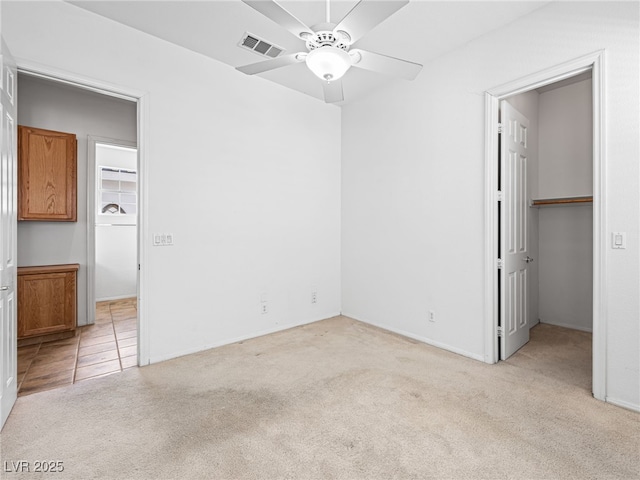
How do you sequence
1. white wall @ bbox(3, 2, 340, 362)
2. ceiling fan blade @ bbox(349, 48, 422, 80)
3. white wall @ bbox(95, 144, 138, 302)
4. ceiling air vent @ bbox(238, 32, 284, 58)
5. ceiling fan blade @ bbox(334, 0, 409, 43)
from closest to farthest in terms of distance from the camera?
ceiling fan blade @ bbox(334, 0, 409, 43)
ceiling fan blade @ bbox(349, 48, 422, 80)
white wall @ bbox(3, 2, 340, 362)
ceiling air vent @ bbox(238, 32, 284, 58)
white wall @ bbox(95, 144, 138, 302)

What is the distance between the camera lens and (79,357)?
3.15 metres

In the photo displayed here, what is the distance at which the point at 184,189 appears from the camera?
3123 mm

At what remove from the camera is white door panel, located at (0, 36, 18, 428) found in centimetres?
199

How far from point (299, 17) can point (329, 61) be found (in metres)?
1.21

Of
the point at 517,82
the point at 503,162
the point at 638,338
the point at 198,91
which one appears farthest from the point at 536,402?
the point at 198,91

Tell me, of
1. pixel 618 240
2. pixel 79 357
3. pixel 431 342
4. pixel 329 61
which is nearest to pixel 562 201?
pixel 618 240

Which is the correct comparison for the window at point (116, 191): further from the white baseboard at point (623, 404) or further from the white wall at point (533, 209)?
the white baseboard at point (623, 404)

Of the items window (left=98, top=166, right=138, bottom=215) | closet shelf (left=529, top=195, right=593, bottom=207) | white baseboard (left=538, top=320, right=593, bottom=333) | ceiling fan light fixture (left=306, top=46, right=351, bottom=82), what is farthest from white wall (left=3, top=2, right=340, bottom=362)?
window (left=98, top=166, right=138, bottom=215)

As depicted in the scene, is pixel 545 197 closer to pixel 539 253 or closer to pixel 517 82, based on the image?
pixel 539 253

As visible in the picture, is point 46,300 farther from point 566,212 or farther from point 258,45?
point 566,212

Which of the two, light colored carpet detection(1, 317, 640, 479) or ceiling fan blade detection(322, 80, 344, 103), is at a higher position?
ceiling fan blade detection(322, 80, 344, 103)

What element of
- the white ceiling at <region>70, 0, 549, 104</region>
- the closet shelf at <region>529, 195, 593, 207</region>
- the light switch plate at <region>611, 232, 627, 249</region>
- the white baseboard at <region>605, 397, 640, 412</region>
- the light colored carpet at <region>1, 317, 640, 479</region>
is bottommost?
the light colored carpet at <region>1, 317, 640, 479</region>

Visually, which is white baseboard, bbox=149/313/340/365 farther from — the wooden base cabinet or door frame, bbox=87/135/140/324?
door frame, bbox=87/135/140/324

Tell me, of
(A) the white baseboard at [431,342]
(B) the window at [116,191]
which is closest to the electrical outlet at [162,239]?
(A) the white baseboard at [431,342]
